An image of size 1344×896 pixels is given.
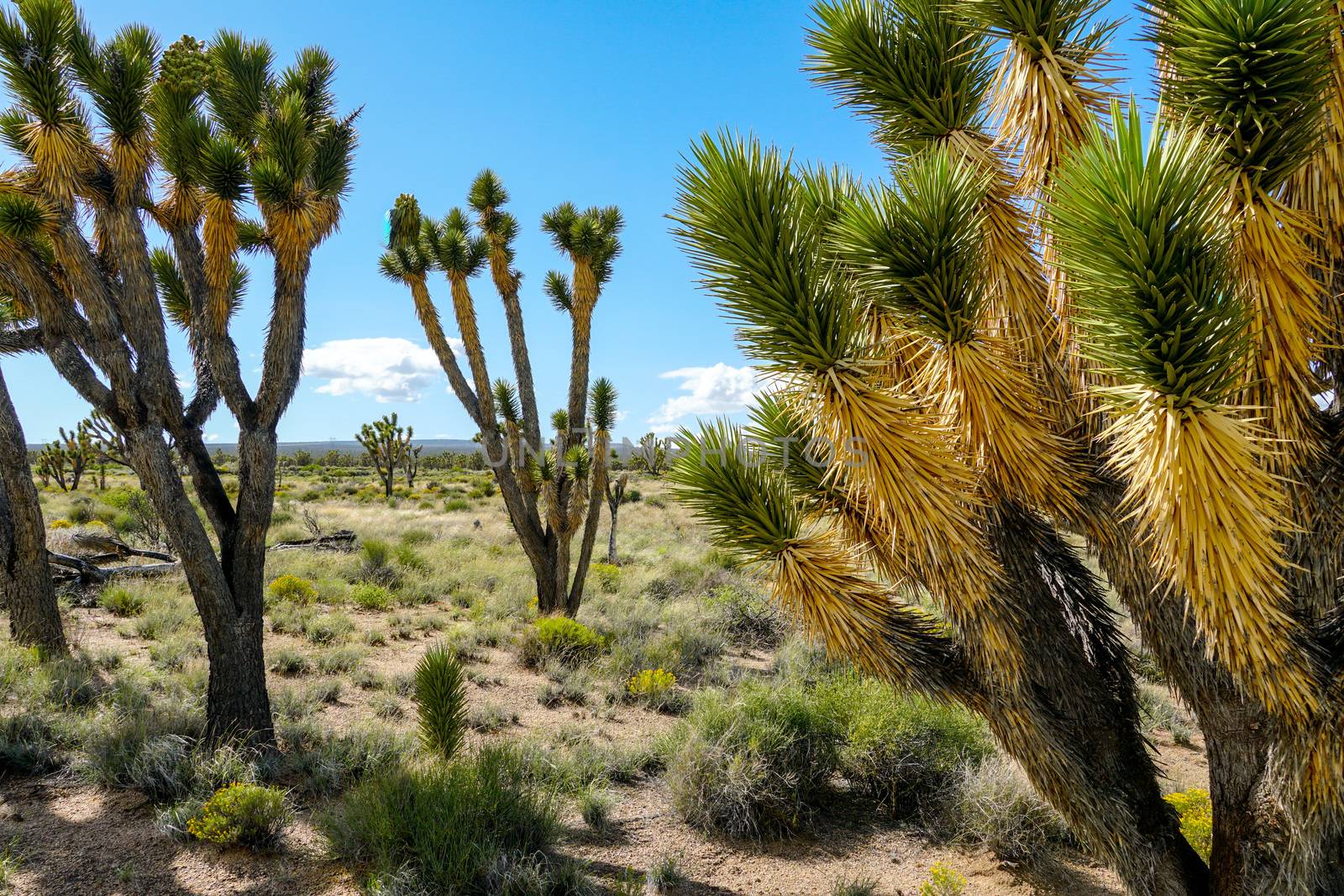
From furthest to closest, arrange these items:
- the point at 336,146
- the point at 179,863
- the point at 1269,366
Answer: the point at 336,146 < the point at 179,863 < the point at 1269,366

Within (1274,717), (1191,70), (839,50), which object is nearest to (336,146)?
(839,50)

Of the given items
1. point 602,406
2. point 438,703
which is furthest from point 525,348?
point 438,703

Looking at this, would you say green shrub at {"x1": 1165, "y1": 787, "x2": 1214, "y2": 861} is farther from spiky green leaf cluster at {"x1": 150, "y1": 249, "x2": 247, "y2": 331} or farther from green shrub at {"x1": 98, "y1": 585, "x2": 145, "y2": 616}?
green shrub at {"x1": 98, "y1": 585, "x2": 145, "y2": 616}

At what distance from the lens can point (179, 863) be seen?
475 cm

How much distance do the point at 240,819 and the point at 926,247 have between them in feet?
18.0

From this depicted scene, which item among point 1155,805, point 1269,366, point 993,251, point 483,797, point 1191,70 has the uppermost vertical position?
point 1191,70

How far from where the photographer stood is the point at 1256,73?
2.24 metres

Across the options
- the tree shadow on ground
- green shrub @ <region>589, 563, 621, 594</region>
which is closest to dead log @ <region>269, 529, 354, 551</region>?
green shrub @ <region>589, 563, 621, 594</region>

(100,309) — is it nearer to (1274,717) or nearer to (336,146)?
(336,146)

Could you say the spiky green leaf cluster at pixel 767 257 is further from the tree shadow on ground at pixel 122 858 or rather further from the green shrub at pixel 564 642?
the green shrub at pixel 564 642

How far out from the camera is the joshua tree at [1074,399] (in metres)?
2.19

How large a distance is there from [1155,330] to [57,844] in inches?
268

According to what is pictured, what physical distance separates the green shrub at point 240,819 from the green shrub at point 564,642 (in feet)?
15.8

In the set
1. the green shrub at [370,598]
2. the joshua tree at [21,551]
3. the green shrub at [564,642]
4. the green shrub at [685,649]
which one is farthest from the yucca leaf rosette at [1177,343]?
the green shrub at [370,598]
